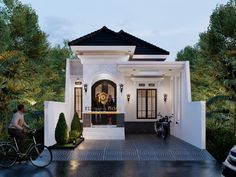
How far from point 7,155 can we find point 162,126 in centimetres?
1015

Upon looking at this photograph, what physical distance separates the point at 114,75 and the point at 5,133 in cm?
602

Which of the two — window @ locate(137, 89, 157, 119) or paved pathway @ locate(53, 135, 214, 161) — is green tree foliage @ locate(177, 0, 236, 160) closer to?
paved pathway @ locate(53, 135, 214, 161)

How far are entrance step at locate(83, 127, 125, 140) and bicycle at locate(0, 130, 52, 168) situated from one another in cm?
767

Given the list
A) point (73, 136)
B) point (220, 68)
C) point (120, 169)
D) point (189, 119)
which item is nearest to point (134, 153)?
point (120, 169)

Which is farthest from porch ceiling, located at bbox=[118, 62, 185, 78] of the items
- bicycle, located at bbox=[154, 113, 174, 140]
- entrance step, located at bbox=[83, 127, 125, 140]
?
entrance step, located at bbox=[83, 127, 125, 140]

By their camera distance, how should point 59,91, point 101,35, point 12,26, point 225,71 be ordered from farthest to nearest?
1. point 59,91
2. point 12,26
3. point 225,71
4. point 101,35

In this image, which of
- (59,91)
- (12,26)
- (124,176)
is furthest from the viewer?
(59,91)

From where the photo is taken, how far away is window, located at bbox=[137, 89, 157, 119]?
79.5 ft

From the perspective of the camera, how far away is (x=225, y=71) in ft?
74.7

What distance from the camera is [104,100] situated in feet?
69.7

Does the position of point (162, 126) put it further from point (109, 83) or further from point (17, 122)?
point (17, 122)

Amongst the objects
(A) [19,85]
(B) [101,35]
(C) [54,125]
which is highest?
(B) [101,35]

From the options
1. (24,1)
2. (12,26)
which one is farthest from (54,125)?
(24,1)

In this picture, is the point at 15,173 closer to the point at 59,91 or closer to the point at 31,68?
the point at 31,68
